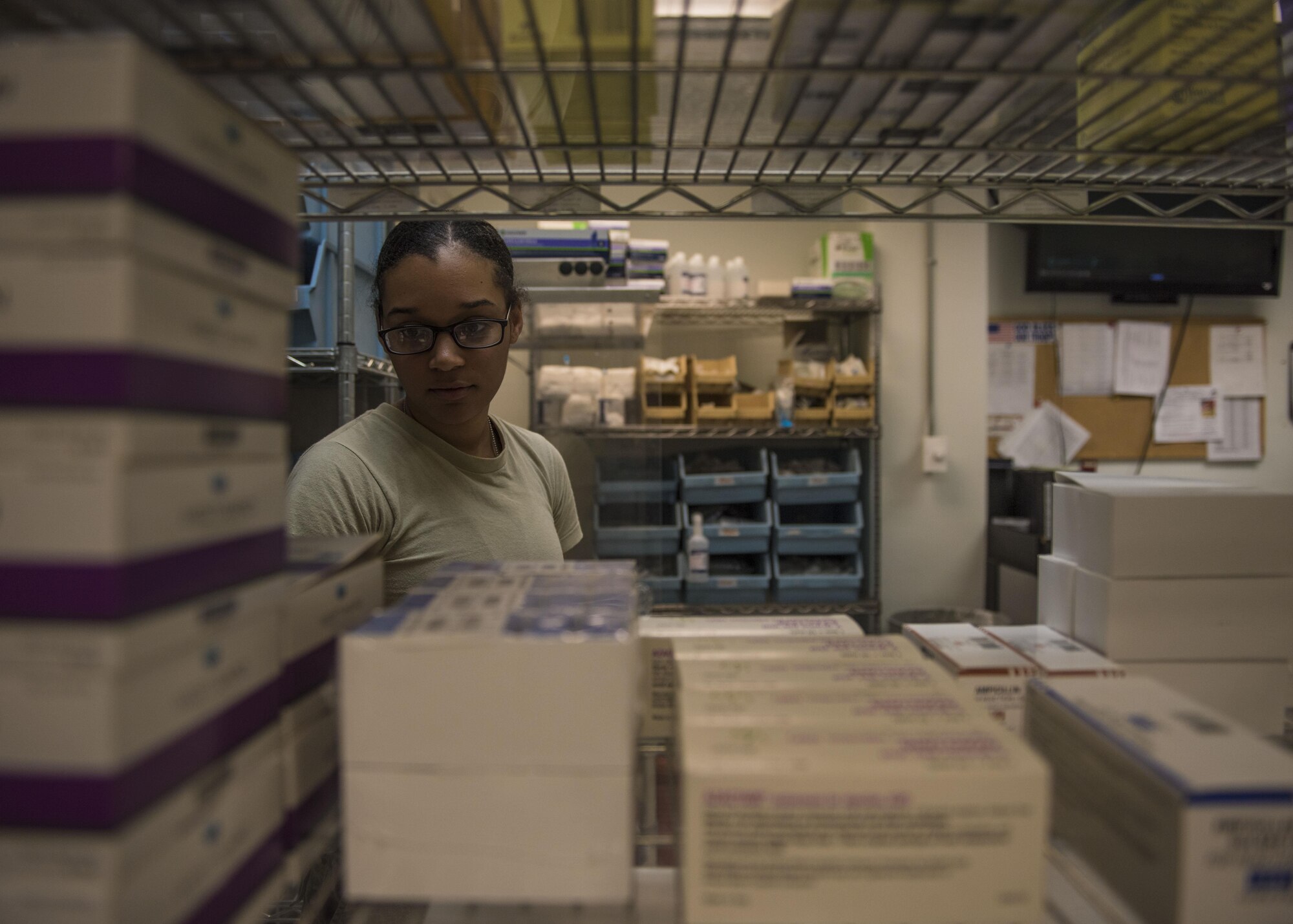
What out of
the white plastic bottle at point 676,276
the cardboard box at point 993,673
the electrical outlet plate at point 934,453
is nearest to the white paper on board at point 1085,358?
the electrical outlet plate at point 934,453

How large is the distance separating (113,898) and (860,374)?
8.85 ft

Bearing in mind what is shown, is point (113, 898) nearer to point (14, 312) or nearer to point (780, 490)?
point (14, 312)

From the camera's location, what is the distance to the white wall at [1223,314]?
328 cm

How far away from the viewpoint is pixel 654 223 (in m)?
3.29

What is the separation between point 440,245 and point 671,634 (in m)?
0.72

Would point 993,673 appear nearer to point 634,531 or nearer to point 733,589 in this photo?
point 634,531

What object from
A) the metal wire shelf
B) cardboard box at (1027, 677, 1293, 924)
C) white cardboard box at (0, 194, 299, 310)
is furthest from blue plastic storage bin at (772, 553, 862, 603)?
white cardboard box at (0, 194, 299, 310)

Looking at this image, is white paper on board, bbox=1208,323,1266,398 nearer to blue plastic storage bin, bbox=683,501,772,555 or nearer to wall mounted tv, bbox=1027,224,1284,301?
wall mounted tv, bbox=1027,224,1284,301

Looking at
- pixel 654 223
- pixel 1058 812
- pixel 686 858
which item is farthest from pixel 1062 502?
pixel 654 223

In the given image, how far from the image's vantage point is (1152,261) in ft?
10.2

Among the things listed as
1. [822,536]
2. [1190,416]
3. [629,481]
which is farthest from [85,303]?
[1190,416]

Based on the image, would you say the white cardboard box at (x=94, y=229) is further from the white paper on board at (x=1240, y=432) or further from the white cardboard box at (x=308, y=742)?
the white paper on board at (x=1240, y=432)

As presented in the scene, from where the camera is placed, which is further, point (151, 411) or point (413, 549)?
point (413, 549)

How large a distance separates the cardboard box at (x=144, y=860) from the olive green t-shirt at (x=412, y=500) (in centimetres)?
59
